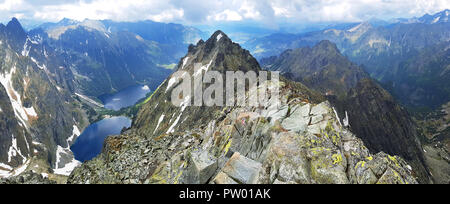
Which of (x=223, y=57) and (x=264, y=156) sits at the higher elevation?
(x=264, y=156)

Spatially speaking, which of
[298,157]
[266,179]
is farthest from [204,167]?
[298,157]

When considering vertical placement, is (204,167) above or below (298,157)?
below

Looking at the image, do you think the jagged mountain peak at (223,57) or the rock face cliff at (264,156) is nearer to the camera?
the rock face cliff at (264,156)

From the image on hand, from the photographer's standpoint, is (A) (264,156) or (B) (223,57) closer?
(A) (264,156)

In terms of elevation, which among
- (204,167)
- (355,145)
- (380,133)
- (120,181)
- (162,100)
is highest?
(355,145)

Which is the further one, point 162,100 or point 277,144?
point 162,100

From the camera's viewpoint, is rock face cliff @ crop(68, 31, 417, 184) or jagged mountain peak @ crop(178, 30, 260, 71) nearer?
rock face cliff @ crop(68, 31, 417, 184)

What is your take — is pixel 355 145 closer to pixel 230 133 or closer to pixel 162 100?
pixel 230 133
